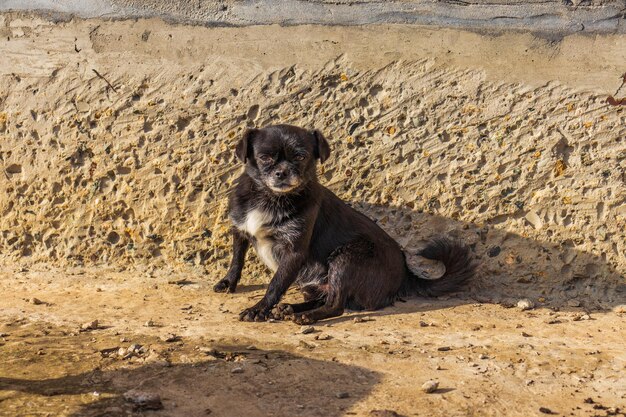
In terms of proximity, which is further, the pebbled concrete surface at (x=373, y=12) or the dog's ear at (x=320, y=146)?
the pebbled concrete surface at (x=373, y=12)

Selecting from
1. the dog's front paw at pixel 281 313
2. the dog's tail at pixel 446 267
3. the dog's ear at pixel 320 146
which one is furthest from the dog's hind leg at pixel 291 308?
the dog's ear at pixel 320 146

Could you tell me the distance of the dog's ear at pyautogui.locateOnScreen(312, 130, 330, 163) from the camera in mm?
5492

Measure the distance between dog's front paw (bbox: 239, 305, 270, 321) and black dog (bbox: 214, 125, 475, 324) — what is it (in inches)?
1.0

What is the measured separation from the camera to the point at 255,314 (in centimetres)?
520

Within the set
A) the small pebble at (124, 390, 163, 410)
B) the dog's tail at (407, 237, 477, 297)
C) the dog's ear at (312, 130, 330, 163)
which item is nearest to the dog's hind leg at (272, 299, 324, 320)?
the dog's tail at (407, 237, 477, 297)

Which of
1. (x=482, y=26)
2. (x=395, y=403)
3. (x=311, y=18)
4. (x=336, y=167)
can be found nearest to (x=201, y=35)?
(x=311, y=18)

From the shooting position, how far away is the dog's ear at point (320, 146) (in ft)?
18.0

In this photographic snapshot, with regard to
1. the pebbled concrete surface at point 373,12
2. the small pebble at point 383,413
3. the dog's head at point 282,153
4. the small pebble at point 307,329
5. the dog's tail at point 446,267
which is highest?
the pebbled concrete surface at point 373,12

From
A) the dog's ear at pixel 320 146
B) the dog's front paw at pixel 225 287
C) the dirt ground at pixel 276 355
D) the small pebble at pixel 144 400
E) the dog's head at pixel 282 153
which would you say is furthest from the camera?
the dog's front paw at pixel 225 287

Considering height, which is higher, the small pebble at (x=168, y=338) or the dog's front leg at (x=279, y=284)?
the dog's front leg at (x=279, y=284)

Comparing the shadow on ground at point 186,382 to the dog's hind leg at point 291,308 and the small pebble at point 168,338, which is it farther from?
the dog's hind leg at point 291,308

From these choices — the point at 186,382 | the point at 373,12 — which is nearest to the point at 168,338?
the point at 186,382

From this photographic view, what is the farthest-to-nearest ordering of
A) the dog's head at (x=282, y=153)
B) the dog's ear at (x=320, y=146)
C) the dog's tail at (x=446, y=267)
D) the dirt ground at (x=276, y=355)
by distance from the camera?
the dog's tail at (x=446, y=267)
the dog's ear at (x=320, y=146)
the dog's head at (x=282, y=153)
the dirt ground at (x=276, y=355)

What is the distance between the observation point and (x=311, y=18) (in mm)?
5762
